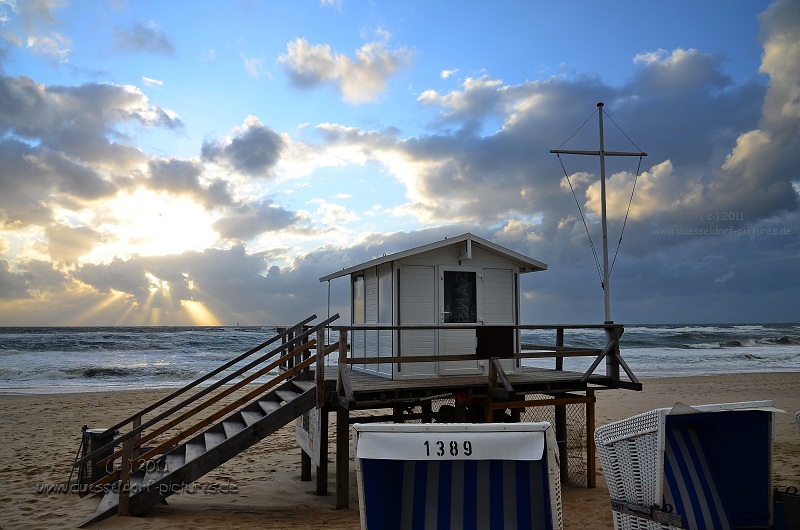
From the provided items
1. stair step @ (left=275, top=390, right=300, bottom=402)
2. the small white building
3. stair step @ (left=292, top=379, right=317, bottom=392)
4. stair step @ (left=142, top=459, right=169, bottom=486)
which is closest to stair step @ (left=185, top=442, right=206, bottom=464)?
stair step @ (left=142, top=459, right=169, bottom=486)

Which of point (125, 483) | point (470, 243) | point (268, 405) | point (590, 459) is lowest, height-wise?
point (590, 459)

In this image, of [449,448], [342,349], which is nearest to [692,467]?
[449,448]

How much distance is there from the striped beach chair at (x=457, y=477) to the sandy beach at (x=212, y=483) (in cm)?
372

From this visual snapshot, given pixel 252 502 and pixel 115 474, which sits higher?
pixel 115 474

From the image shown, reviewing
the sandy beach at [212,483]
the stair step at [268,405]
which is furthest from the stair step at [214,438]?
the sandy beach at [212,483]

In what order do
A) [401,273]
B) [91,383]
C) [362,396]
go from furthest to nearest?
[91,383] → [401,273] → [362,396]

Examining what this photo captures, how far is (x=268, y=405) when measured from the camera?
32.1ft

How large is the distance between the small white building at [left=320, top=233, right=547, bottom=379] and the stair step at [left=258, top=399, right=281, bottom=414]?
2.13m

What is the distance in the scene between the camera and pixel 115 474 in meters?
8.43

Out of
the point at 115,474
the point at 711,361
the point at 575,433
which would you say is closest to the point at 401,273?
the point at 115,474

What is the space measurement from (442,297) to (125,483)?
232 inches

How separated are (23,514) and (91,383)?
23880 millimetres

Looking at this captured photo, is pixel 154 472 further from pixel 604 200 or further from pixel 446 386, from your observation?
pixel 604 200

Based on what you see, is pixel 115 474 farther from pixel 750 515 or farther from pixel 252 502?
pixel 750 515
